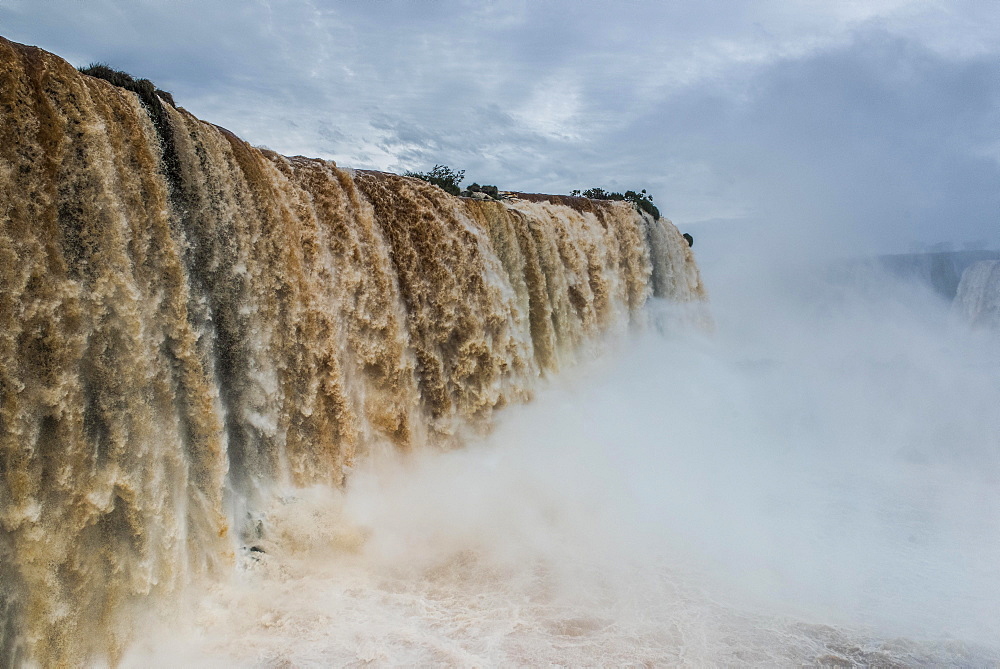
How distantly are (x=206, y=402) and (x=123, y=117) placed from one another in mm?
2654

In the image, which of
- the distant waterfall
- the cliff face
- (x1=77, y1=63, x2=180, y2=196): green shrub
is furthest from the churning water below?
the distant waterfall

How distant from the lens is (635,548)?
8.01 meters

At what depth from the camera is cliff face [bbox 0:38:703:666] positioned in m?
4.64

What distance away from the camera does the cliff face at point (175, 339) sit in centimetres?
464

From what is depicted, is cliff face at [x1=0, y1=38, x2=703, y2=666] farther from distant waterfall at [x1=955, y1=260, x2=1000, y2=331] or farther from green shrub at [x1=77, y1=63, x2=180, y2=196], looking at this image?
distant waterfall at [x1=955, y1=260, x2=1000, y2=331]

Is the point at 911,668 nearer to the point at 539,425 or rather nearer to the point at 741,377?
the point at 539,425

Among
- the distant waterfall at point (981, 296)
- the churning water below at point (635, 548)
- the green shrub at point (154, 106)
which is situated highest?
the green shrub at point (154, 106)

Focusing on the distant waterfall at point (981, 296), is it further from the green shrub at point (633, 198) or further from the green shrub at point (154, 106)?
the green shrub at point (154, 106)

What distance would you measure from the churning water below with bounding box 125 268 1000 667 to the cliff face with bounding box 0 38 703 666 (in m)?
0.60

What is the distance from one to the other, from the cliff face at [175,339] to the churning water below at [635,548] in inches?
23.6

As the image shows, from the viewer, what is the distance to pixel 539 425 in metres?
10.8

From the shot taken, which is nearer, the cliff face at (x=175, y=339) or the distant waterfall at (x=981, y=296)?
the cliff face at (x=175, y=339)

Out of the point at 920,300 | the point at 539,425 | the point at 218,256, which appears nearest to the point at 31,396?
the point at 218,256

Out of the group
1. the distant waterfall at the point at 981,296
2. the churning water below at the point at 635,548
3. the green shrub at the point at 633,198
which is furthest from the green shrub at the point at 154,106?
the distant waterfall at the point at 981,296
